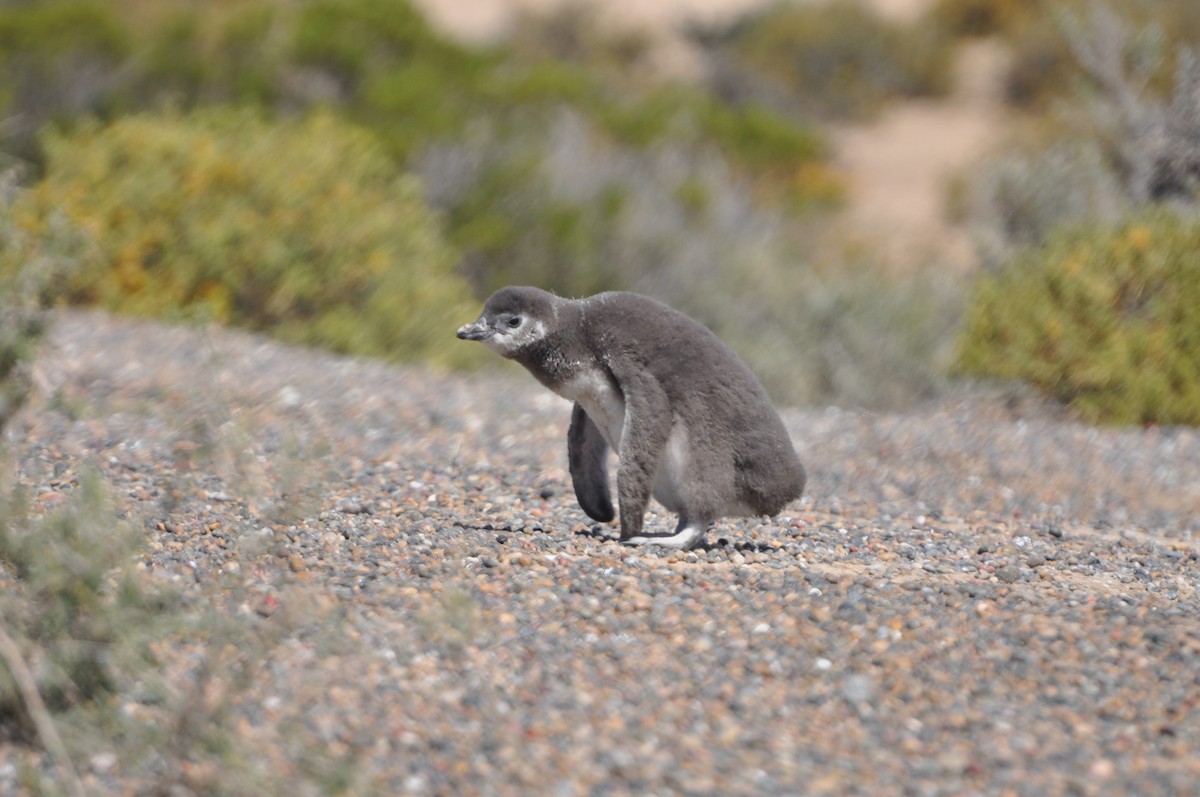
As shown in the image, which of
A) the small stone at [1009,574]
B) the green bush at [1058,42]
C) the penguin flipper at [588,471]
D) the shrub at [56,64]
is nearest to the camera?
the small stone at [1009,574]

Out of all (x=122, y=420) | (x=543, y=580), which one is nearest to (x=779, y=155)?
(x=122, y=420)

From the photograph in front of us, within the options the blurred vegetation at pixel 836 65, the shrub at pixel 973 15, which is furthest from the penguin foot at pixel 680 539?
the shrub at pixel 973 15

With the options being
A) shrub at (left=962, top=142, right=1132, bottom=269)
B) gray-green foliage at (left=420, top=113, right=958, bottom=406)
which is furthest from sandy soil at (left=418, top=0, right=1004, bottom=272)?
gray-green foliage at (left=420, top=113, right=958, bottom=406)

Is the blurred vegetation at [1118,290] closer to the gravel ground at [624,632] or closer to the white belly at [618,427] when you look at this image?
the gravel ground at [624,632]

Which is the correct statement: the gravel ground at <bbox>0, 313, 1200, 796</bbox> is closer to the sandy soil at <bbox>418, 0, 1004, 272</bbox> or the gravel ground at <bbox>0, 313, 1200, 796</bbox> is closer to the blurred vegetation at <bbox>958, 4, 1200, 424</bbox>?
the blurred vegetation at <bbox>958, 4, 1200, 424</bbox>

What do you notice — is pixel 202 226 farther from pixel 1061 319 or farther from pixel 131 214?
pixel 1061 319

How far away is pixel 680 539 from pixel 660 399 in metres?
0.55

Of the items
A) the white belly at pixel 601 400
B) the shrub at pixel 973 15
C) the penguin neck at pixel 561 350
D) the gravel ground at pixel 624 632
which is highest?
the shrub at pixel 973 15

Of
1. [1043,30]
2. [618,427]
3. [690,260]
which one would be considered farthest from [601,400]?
[1043,30]

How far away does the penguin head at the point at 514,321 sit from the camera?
557 cm

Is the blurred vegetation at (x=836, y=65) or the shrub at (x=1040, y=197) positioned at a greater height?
the blurred vegetation at (x=836, y=65)

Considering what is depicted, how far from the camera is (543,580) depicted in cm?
496

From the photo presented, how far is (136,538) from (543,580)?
140 centimetres

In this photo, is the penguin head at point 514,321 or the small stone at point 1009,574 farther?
the penguin head at point 514,321
